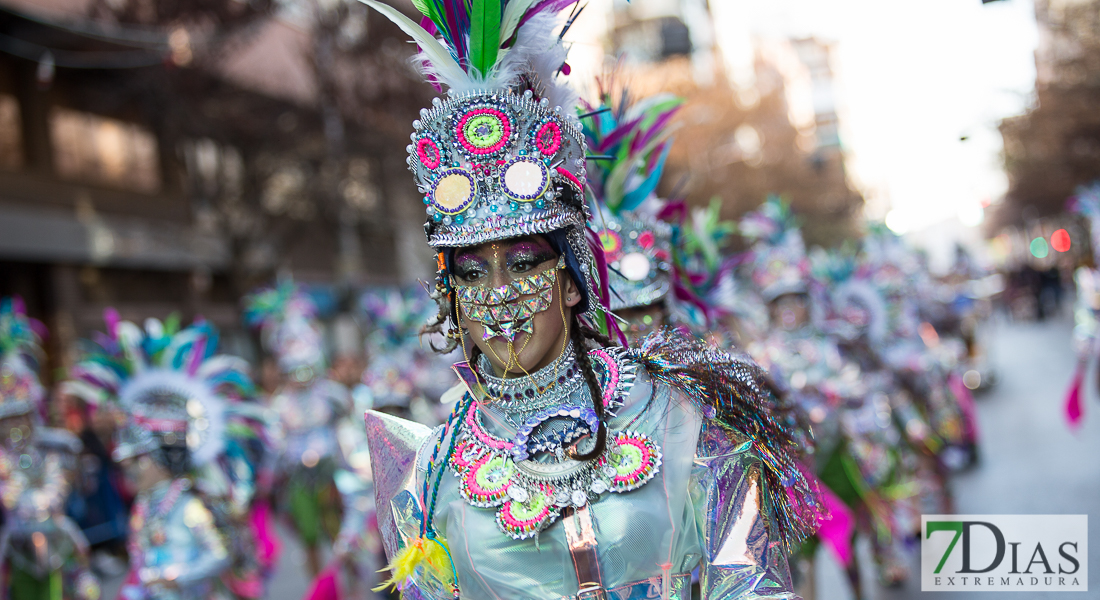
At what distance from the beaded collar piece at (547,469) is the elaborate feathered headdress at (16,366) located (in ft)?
17.9

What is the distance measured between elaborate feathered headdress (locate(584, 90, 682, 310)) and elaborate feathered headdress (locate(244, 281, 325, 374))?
19.8 feet

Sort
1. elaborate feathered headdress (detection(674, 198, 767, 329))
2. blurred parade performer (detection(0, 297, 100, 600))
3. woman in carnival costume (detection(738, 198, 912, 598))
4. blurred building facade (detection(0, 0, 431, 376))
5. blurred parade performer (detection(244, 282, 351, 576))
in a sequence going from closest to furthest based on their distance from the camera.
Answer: elaborate feathered headdress (detection(674, 198, 767, 329)) < woman in carnival costume (detection(738, 198, 912, 598)) < blurred parade performer (detection(0, 297, 100, 600)) < blurred parade performer (detection(244, 282, 351, 576)) < blurred building facade (detection(0, 0, 431, 376))

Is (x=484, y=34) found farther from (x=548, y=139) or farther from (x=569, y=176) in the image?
(x=569, y=176)

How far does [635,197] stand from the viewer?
416 centimetres

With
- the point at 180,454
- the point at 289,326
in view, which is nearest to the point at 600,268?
the point at 180,454

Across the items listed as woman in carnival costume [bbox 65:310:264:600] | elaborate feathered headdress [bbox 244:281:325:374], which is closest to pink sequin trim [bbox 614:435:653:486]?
woman in carnival costume [bbox 65:310:264:600]

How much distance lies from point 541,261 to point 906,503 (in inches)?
222

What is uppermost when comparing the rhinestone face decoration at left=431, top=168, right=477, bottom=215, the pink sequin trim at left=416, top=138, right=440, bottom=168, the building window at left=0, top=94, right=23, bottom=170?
the building window at left=0, top=94, right=23, bottom=170

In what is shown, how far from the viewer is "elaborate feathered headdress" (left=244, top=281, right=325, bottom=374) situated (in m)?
9.40

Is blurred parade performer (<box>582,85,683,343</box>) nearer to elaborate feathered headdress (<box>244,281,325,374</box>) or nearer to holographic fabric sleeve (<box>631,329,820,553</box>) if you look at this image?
holographic fabric sleeve (<box>631,329,820,553</box>)

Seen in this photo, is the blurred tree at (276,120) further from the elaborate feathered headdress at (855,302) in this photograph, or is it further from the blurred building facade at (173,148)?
the elaborate feathered headdress at (855,302)

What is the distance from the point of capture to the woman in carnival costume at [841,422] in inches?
245

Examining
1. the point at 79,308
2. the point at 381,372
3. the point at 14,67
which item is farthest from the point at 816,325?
the point at 14,67

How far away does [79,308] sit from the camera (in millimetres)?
15867
